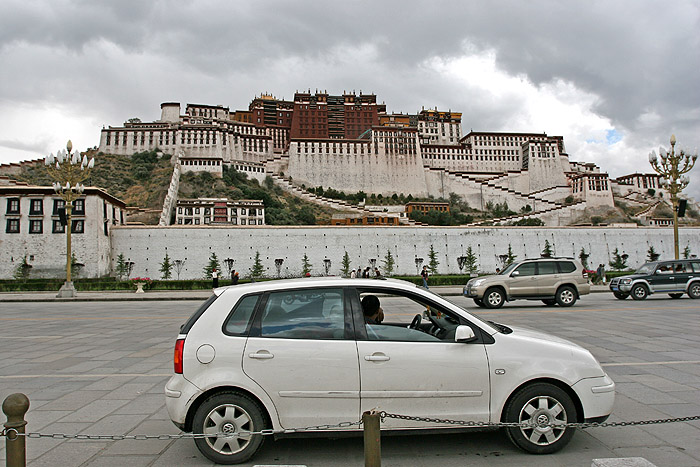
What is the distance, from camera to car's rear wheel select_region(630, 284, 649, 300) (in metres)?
16.7

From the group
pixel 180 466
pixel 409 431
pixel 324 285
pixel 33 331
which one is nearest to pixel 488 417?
pixel 409 431

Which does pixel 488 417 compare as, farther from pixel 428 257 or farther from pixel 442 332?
pixel 428 257

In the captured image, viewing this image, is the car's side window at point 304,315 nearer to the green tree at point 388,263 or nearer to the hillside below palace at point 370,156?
the green tree at point 388,263

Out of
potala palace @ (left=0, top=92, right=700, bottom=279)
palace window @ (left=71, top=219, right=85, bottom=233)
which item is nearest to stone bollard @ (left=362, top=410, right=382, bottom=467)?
potala palace @ (left=0, top=92, right=700, bottom=279)

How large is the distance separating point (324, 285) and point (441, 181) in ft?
302

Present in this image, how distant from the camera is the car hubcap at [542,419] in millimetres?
3693

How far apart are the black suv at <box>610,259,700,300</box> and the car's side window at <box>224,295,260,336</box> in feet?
55.4

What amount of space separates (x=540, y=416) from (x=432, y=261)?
4336cm

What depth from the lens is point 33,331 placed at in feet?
35.7

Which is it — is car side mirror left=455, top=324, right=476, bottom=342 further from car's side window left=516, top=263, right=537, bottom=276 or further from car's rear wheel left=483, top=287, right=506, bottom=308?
car's side window left=516, top=263, right=537, bottom=276

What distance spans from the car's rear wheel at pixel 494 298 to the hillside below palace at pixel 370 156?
6921cm

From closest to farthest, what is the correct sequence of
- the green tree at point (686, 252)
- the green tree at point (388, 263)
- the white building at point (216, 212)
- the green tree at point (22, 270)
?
the green tree at point (22, 270), the green tree at point (388, 263), the green tree at point (686, 252), the white building at point (216, 212)

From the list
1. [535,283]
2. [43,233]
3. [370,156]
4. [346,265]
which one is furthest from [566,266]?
[370,156]

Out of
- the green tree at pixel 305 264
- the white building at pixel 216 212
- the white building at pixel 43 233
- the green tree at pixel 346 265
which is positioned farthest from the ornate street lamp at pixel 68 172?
the white building at pixel 216 212
